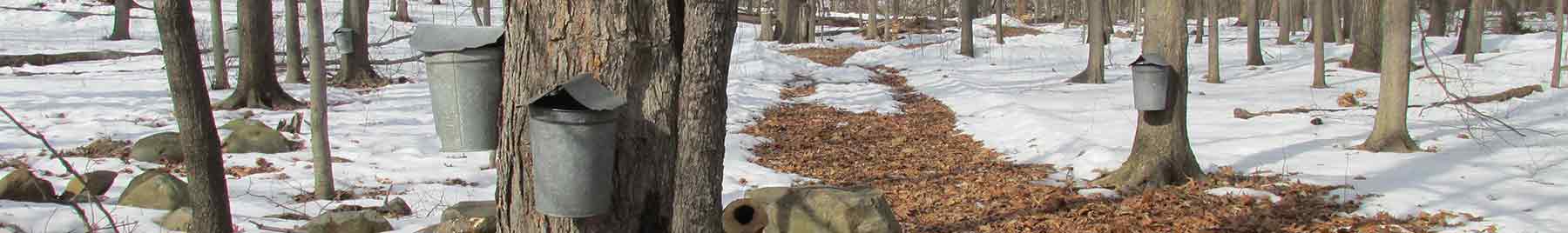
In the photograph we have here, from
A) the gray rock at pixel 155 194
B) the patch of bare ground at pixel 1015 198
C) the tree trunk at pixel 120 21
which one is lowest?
the patch of bare ground at pixel 1015 198

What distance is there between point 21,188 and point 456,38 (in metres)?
4.18

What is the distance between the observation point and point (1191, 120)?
11.1 meters

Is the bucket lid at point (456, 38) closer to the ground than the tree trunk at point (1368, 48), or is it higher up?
higher up

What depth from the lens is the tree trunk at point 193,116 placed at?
13.0 feet

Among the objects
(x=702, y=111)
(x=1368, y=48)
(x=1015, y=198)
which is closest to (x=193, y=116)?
(x=702, y=111)

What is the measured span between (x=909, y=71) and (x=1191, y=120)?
9.02m

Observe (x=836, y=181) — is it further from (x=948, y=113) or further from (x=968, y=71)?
(x=968, y=71)

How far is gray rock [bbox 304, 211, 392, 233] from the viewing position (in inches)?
201

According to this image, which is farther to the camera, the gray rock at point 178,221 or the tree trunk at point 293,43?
the tree trunk at point 293,43

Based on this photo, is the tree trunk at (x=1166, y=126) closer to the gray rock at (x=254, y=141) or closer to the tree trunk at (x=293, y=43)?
the gray rock at (x=254, y=141)

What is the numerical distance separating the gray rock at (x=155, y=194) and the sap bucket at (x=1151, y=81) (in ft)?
17.6

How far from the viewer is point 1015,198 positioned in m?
6.65

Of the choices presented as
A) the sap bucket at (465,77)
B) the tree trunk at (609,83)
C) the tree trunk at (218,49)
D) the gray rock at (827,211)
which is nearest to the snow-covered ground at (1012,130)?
the tree trunk at (218,49)

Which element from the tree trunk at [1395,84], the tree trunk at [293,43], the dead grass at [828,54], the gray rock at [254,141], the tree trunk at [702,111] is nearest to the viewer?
the tree trunk at [702,111]
